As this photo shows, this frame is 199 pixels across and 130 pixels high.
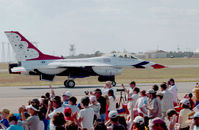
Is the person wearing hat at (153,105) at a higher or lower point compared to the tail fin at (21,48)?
lower

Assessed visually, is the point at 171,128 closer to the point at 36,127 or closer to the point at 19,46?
the point at 36,127

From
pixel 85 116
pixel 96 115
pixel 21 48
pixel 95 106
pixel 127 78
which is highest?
pixel 21 48

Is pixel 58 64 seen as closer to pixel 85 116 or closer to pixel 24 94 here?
pixel 24 94

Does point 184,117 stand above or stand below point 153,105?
below

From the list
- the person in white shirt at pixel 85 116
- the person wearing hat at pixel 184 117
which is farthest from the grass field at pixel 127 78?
the person in white shirt at pixel 85 116

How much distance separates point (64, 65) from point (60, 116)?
24.7m

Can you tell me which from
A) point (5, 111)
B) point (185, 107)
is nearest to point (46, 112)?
point (5, 111)

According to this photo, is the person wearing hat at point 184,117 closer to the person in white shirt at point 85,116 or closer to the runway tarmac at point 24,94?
the person in white shirt at point 85,116

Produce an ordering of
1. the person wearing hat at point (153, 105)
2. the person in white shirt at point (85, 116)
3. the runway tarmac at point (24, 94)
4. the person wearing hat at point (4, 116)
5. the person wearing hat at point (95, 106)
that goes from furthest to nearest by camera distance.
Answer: the runway tarmac at point (24, 94) → the person wearing hat at point (153, 105) → the person wearing hat at point (95, 106) → the person in white shirt at point (85, 116) → the person wearing hat at point (4, 116)

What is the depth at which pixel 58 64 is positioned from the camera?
31.2 m

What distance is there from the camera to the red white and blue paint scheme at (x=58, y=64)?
30.8 meters

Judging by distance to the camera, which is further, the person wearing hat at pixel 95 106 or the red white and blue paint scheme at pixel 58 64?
the red white and blue paint scheme at pixel 58 64

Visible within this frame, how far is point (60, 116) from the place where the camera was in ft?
21.4

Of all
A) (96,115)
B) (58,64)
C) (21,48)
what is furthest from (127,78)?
(96,115)
